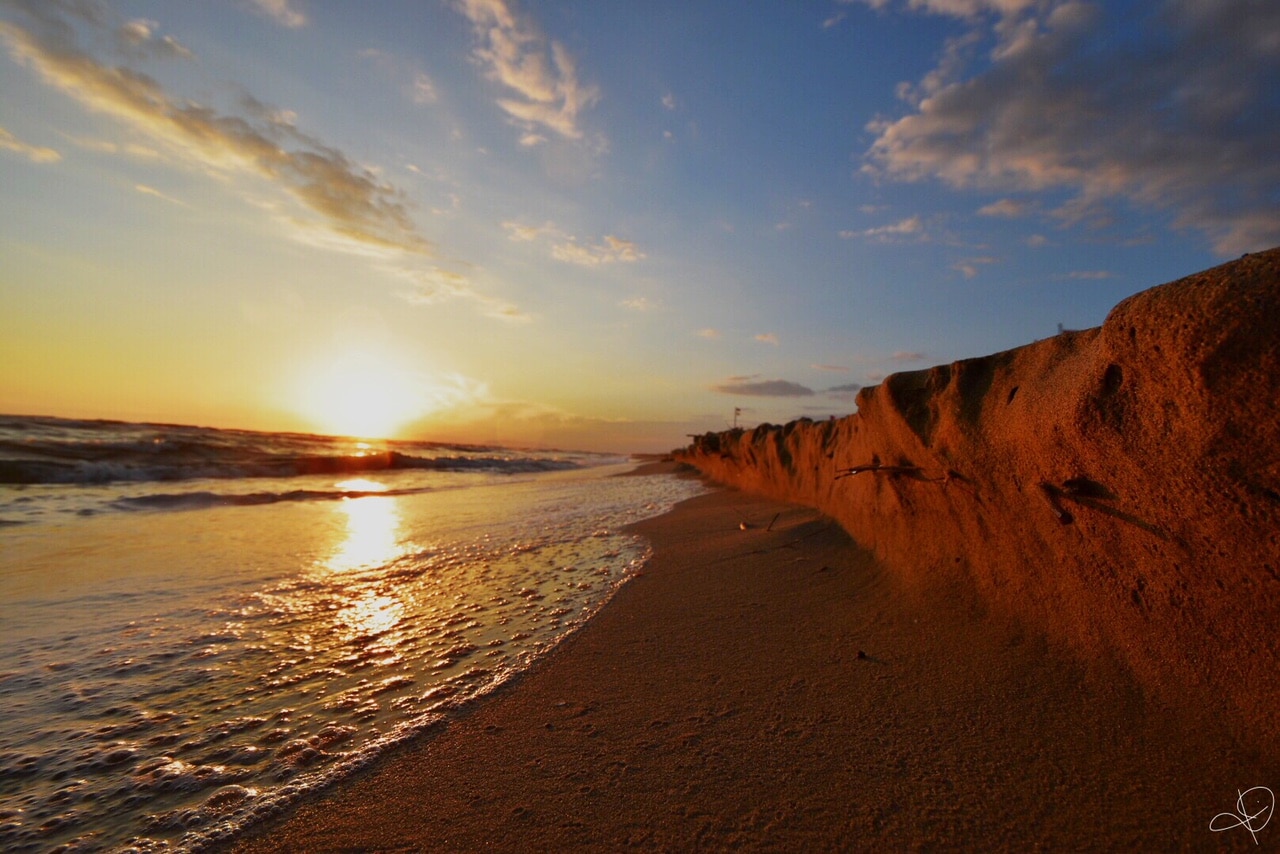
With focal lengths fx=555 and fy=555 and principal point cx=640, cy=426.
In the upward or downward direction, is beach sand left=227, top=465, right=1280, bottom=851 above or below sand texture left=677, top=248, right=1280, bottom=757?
below

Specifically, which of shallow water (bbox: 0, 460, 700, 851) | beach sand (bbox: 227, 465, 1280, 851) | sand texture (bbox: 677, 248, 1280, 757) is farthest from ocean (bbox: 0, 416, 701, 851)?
sand texture (bbox: 677, 248, 1280, 757)

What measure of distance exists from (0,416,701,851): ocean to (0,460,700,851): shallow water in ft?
0.04

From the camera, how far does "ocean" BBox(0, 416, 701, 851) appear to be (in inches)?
77.3

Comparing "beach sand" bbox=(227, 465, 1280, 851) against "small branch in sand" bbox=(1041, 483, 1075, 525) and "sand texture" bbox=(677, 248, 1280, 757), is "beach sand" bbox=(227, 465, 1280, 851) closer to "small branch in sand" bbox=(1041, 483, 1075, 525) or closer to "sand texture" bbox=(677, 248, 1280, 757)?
"sand texture" bbox=(677, 248, 1280, 757)

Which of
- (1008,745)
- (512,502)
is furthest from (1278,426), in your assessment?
(512,502)

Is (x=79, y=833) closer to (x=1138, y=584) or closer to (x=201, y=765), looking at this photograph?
(x=201, y=765)

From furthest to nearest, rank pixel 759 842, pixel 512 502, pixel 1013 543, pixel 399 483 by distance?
pixel 399 483 < pixel 512 502 < pixel 1013 543 < pixel 759 842

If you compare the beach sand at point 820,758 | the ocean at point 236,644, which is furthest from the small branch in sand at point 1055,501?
the ocean at point 236,644

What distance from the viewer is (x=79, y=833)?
1.77 m

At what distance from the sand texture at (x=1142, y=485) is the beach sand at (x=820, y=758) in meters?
0.15

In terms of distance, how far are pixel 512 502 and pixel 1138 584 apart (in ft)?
32.4

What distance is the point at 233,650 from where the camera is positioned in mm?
3164

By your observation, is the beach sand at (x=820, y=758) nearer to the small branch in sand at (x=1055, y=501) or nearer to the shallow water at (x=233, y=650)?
the shallow water at (x=233, y=650)

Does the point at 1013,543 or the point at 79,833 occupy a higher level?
the point at 1013,543
